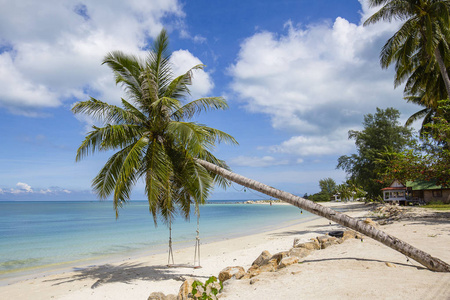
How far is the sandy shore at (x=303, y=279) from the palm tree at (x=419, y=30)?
9345 millimetres

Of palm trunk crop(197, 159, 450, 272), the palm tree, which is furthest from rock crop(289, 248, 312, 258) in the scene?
the palm tree

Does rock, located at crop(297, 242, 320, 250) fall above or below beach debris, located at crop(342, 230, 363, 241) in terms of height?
below

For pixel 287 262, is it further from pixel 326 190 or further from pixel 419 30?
pixel 326 190

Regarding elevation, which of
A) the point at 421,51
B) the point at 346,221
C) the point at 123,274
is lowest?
the point at 123,274

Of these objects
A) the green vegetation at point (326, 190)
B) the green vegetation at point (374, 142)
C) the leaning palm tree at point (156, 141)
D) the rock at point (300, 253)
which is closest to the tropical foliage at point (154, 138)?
the leaning palm tree at point (156, 141)

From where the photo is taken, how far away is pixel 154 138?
924 cm

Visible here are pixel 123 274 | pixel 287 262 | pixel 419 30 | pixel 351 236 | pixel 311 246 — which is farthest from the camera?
pixel 419 30

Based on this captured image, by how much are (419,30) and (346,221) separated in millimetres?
13842

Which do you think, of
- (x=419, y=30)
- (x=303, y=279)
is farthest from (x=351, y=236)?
(x=419, y=30)

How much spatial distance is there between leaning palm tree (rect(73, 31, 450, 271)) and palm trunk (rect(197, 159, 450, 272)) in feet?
0.16

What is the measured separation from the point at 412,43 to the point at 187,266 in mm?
15948

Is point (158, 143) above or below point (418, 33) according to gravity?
below

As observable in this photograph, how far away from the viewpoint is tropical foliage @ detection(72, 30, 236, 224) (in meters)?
8.48

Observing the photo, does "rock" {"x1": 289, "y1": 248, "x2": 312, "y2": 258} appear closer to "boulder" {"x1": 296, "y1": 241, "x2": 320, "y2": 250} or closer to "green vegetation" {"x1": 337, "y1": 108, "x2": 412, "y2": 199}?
"boulder" {"x1": 296, "y1": 241, "x2": 320, "y2": 250}
